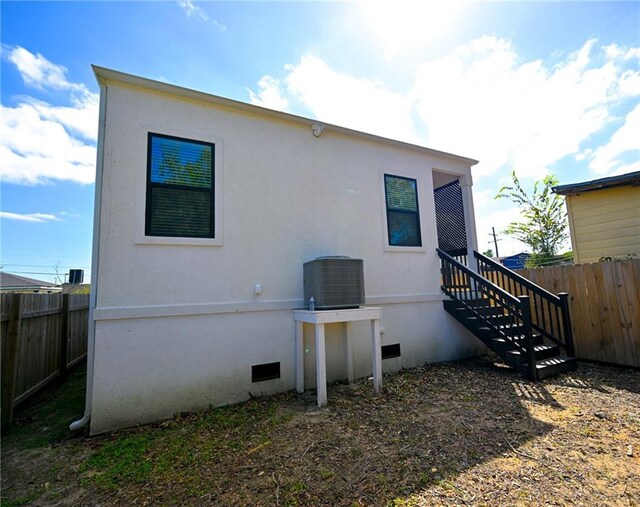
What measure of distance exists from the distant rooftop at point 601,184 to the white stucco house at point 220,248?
542 centimetres

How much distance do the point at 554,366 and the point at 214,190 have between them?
5662mm

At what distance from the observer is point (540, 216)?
12.8 metres

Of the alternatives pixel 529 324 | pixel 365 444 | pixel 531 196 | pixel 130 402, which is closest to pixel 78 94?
pixel 130 402

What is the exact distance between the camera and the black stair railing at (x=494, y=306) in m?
4.31

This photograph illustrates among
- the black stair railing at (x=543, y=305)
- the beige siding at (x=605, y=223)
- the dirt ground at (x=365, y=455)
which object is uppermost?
the beige siding at (x=605, y=223)

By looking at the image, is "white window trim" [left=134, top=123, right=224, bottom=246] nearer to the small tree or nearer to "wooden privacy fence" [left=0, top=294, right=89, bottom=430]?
"wooden privacy fence" [left=0, top=294, right=89, bottom=430]

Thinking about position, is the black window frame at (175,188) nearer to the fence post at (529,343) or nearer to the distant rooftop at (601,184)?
the fence post at (529,343)

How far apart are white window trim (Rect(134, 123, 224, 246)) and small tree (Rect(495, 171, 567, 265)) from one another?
43.9 feet

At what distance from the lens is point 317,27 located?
505 cm

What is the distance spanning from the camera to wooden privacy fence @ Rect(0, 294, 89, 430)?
332cm

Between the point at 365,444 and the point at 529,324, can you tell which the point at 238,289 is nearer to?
the point at 365,444

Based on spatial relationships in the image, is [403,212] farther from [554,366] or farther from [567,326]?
[554,366]

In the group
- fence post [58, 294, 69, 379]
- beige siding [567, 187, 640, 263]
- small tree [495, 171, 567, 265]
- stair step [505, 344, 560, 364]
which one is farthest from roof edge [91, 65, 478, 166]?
small tree [495, 171, 567, 265]

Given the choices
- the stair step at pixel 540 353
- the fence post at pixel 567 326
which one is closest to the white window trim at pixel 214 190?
the stair step at pixel 540 353
